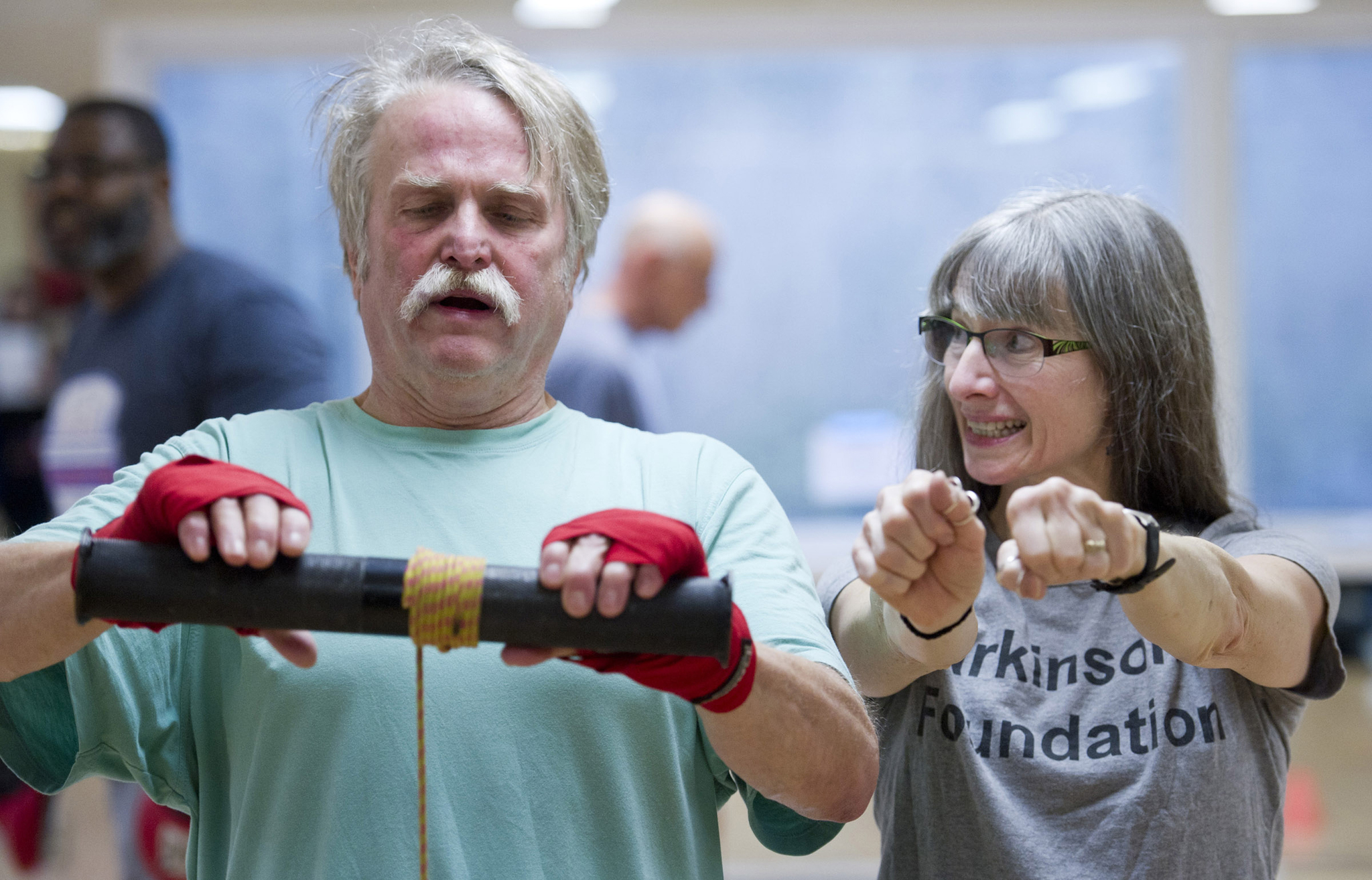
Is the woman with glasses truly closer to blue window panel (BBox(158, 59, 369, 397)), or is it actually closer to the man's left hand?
the man's left hand

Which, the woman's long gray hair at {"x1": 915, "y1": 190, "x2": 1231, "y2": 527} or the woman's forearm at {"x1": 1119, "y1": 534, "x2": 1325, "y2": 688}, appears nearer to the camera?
the woman's forearm at {"x1": 1119, "y1": 534, "x2": 1325, "y2": 688}

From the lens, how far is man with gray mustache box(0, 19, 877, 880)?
103cm

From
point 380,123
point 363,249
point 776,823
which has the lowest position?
point 776,823

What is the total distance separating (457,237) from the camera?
47.4 inches

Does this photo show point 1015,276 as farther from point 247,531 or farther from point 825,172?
point 825,172

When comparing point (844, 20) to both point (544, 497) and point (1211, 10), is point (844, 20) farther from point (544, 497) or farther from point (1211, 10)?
point (544, 497)

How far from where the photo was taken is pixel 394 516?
1185 millimetres

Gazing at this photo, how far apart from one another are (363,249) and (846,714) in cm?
71

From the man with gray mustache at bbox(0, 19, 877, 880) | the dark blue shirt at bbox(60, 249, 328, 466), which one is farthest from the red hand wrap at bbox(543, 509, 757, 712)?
the dark blue shirt at bbox(60, 249, 328, 466)

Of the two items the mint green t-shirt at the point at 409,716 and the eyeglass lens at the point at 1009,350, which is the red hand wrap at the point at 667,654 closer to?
the mint green t-shirt at the point at 409,716

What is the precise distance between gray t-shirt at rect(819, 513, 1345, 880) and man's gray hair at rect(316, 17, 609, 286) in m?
0.66

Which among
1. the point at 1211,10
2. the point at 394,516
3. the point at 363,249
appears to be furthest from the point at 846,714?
the point at 1211,10

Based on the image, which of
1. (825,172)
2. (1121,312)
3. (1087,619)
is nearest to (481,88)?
(1121,312)

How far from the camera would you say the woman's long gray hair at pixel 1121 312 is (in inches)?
54.4
